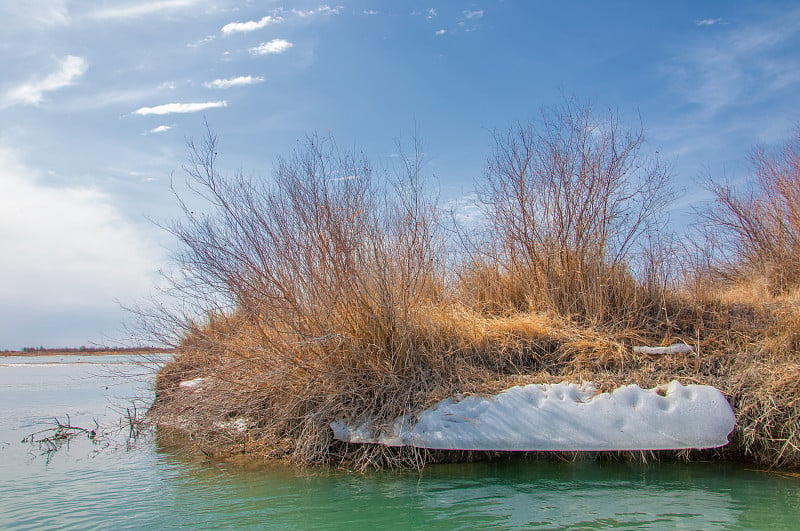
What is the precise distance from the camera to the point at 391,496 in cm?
438

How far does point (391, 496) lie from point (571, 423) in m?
1.84

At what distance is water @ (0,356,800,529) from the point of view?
12.4 ft

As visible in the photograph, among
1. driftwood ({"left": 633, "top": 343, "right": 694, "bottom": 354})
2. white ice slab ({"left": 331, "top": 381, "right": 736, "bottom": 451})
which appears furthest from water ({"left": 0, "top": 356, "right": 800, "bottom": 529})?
driftwood ({"left": 633, "top": 343, "right": 694, "bottom": 354})

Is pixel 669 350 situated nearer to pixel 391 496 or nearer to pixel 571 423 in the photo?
pixel 571 423

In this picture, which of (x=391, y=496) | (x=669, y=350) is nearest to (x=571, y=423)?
(x=391, y=496)

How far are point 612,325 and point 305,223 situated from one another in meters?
4.04

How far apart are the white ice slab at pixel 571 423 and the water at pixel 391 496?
27 cm

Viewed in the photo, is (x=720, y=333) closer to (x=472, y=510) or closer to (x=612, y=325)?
(x=612, y=325)

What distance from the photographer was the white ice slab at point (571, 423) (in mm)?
4922

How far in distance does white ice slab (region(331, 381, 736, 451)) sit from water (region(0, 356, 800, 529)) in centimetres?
27

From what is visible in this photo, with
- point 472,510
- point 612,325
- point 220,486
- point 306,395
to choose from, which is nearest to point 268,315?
point 306,395

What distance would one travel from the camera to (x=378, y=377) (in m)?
5.63

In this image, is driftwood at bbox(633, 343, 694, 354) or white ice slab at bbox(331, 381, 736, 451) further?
driftwood at bbox(633, 343, 694, 354)

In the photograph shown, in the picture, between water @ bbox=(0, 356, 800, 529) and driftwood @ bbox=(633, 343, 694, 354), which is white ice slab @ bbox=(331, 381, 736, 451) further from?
driftwood @ bbox=(633, 343, 694, 354)
